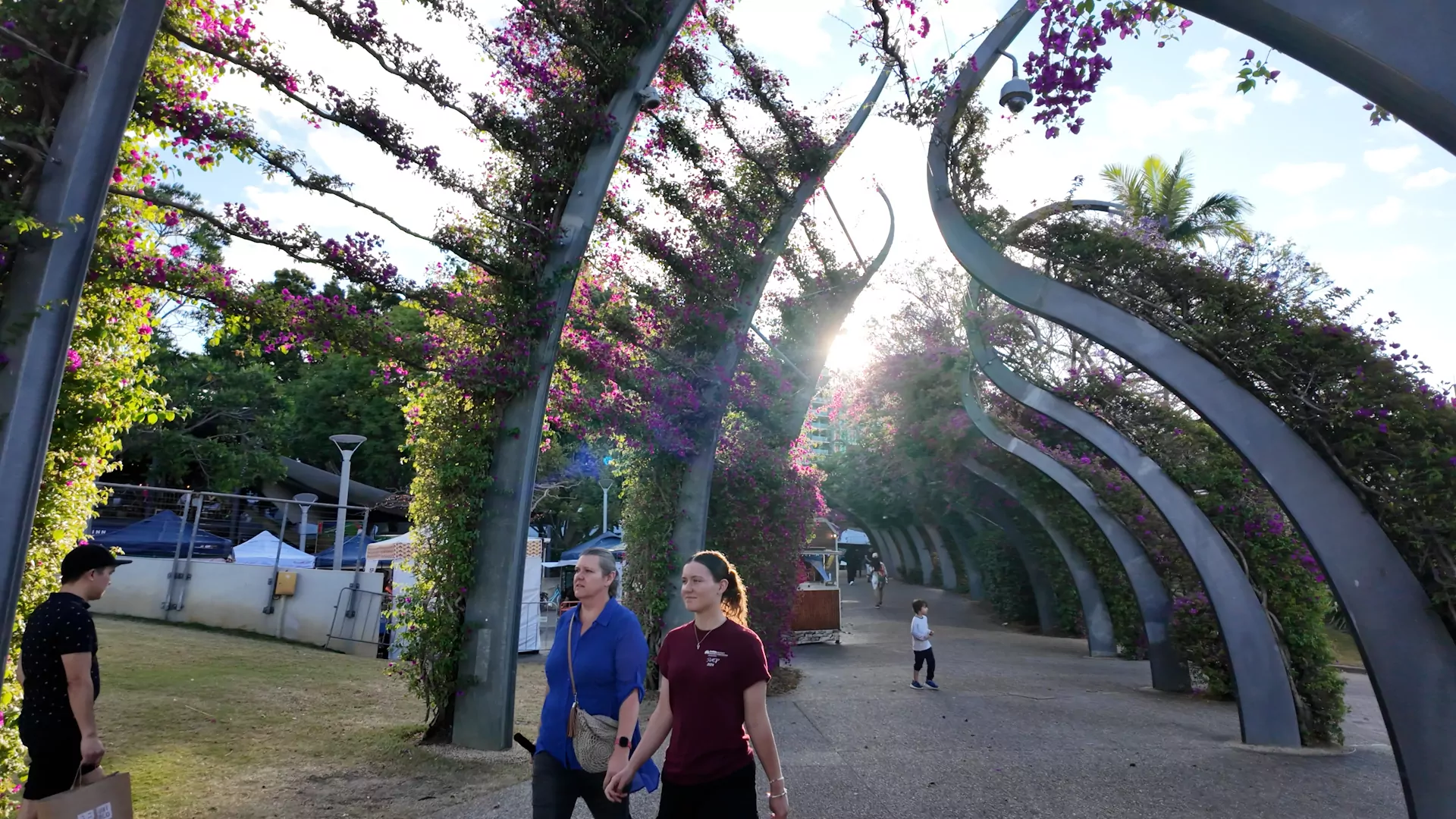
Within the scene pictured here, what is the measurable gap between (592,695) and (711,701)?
1.93 ft

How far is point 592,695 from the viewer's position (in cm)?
349

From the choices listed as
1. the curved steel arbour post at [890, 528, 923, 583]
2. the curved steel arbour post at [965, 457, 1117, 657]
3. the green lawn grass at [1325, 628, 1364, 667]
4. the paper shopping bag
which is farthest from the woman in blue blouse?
the curved steel arbour post at [890, 528, 923, 583]

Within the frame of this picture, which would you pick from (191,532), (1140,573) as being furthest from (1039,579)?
(191,532)

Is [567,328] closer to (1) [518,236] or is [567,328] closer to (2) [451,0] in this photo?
(1) [518,236]

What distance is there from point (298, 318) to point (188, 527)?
1479 cm

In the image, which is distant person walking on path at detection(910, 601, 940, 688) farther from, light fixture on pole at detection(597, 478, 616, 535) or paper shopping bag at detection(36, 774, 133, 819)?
light fixture on pole at detection(597, 478, 616, 535)

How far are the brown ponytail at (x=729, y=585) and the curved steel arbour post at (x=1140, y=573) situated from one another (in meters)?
11.0

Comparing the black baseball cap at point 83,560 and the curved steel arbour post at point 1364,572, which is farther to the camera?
the curved steel arbour post at point 1364,572

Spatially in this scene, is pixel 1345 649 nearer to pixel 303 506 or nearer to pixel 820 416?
pixel 820 416

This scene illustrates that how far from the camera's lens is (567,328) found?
1031 cm

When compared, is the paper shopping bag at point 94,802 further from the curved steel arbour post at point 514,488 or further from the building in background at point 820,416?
the building in background at point 820,416

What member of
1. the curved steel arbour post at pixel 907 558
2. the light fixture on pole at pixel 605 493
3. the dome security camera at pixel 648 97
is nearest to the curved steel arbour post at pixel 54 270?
the dome security camera at pixel 648 97

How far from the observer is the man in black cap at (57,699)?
3.47m

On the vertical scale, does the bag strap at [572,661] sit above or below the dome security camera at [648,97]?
below
